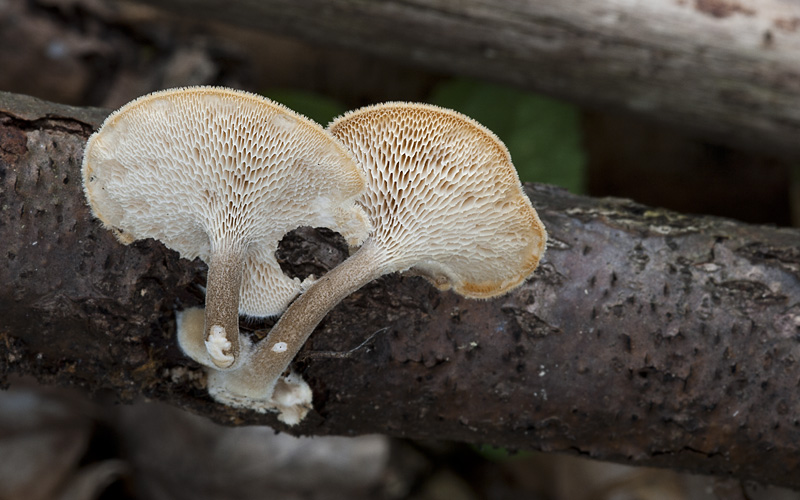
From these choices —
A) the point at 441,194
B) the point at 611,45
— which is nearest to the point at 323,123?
the point at 611,45

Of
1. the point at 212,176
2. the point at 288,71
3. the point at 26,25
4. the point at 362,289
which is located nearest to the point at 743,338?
the point at 362,289

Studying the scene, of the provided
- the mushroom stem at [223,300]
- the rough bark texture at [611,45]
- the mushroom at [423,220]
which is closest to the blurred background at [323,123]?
the rough bark texture at [611,45]

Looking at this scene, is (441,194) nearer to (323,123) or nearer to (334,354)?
(334,354)

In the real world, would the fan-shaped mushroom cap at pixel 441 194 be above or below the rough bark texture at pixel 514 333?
above

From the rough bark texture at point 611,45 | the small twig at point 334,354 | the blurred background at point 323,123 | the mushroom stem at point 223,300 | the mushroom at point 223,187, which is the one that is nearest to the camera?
the mushroom at point 223,187

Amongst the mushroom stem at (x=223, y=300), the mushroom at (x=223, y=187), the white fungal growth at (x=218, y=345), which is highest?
the mushroom at (x=223, y=187)

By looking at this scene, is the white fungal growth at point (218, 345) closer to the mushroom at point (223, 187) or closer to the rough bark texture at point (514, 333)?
the mushroom at point (223, 187)

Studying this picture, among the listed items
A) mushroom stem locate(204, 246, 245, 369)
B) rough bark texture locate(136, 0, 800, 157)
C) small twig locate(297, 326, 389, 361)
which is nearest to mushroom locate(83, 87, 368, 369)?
mushroom stem locate(204, 246, 245, 369)
